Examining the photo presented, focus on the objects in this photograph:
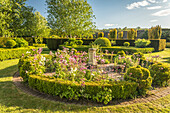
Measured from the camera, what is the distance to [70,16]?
23.7 m

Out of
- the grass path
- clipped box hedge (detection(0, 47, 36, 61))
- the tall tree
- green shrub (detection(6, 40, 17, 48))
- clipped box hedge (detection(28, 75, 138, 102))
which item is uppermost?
the tall tree

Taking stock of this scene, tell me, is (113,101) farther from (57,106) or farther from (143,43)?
(143,43)

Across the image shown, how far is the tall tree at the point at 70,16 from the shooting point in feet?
76.2

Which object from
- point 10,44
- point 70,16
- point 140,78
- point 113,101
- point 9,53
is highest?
point 70,16

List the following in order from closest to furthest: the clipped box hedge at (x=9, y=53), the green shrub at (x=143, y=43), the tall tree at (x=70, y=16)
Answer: the clipped box hedge at (x=9, y=53) < the green shrub at (x=143, y=43) < the tall tree at (x=70, y=16)

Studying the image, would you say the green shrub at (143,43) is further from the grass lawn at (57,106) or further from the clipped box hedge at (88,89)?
the clipped box hedge at (88,89)

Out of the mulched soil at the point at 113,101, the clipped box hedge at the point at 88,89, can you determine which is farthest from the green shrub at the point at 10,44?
the clipped box hedge at the point at 88,89

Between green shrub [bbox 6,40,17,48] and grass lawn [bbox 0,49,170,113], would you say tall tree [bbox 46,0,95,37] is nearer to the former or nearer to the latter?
green shrub [bbox 6,40,17,48]

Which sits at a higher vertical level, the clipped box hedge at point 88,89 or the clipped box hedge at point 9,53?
the clipped box hedge at point 9,53

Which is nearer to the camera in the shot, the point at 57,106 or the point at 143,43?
the point at 57,106

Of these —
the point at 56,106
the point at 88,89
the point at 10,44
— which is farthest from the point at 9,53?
the point at 88,89

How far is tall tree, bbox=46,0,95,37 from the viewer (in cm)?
2323

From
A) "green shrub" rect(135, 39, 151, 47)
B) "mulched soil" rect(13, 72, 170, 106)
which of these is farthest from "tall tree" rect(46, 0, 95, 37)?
"mulched soil" rect(13, 72, 170, 106)

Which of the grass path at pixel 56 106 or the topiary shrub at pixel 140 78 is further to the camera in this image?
the topiary shrub at pixel 140 78
